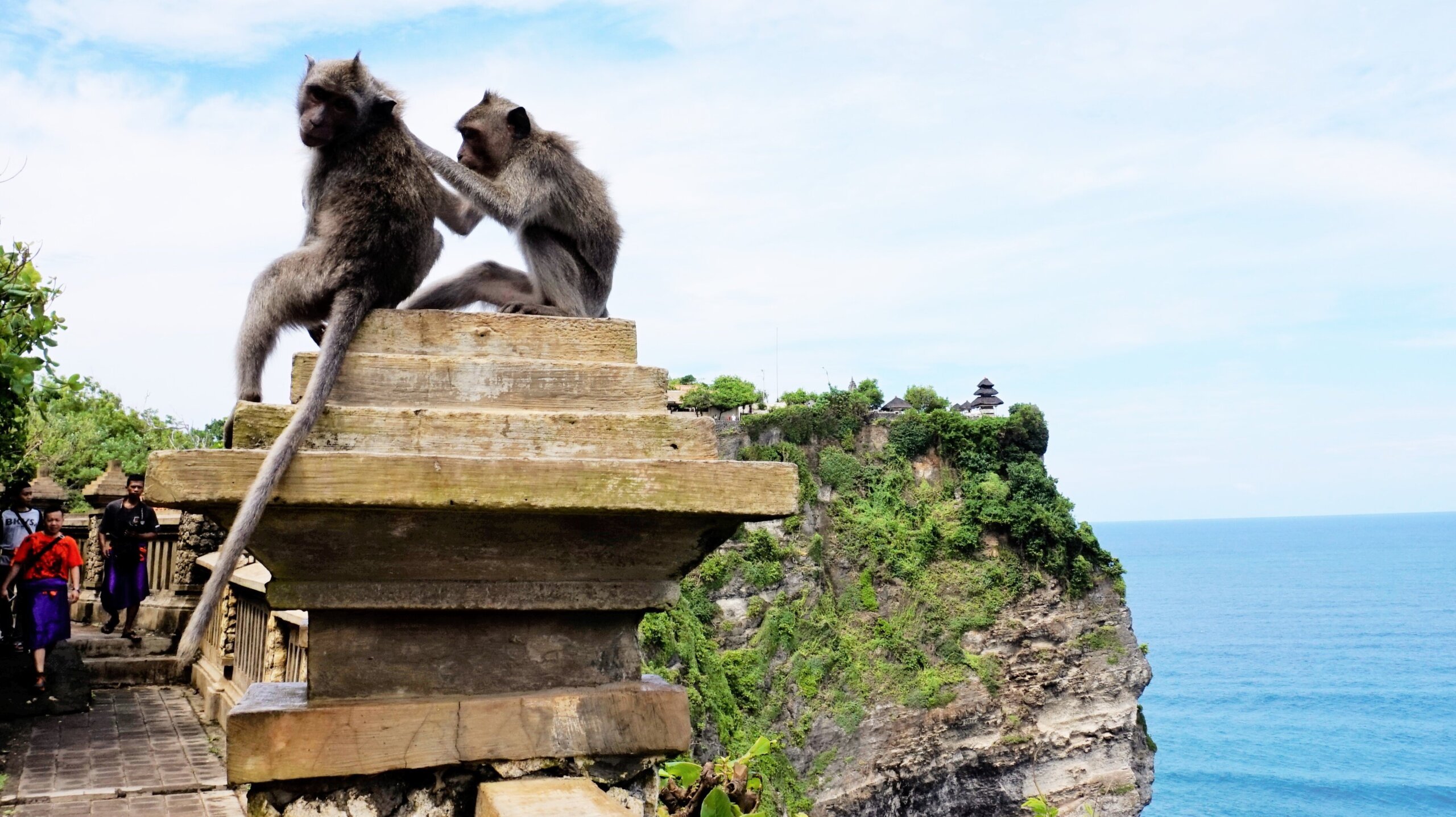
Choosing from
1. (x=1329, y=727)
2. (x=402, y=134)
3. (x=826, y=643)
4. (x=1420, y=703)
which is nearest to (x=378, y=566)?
(x=402, y=134)

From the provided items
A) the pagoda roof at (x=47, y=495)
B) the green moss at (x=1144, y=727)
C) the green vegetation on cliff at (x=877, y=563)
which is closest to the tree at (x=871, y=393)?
the green vegetation on cliff at (x=877, y=563)

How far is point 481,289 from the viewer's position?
126 inches

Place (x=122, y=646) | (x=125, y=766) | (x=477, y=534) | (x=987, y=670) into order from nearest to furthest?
(x=477, y=534) < (x=125, y=766) < (x=122, y=646) < (x=987, y=670)

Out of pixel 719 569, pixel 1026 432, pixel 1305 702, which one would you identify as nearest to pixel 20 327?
pixel 719 569

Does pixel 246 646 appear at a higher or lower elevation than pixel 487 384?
lower

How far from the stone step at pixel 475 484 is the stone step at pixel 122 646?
962cm

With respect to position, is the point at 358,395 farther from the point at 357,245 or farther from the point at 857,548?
the point at 857,548

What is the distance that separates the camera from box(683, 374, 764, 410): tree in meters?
43.8

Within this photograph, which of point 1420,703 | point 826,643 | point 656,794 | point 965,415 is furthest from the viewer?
point 1420,703

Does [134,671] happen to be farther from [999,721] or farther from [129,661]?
[999,721]

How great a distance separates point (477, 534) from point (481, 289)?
1.19m

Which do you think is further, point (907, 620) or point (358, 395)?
point (907, 620)

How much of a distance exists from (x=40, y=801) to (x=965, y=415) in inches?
1708

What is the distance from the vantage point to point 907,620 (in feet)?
145
